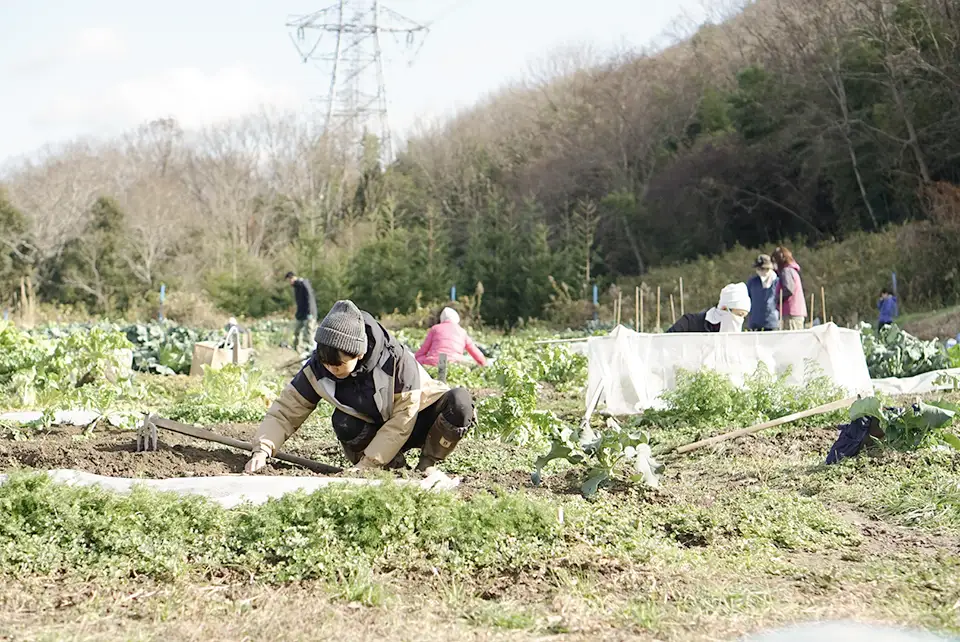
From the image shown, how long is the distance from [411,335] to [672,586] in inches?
758

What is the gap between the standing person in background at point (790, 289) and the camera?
11867 mm

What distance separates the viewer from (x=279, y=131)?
182 ft

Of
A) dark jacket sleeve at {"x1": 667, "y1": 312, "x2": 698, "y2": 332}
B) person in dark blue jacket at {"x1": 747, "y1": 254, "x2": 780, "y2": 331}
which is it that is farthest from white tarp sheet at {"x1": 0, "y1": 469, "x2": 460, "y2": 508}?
person in dark blue jacket at {"x1": 747, "y1": 254, "x2": 780, "y2": 331}

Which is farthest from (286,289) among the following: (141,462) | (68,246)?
(141,462)

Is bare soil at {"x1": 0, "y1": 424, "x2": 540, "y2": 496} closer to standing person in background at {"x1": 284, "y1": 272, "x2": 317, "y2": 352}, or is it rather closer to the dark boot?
the dark boot

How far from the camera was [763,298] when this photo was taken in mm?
10922

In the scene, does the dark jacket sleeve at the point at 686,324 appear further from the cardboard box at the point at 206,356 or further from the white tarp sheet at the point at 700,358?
the cardboard box at the point at 206,356

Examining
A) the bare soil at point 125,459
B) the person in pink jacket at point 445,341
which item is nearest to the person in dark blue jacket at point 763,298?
the person in pink jacket at point 445,341

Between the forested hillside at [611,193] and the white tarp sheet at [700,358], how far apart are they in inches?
630

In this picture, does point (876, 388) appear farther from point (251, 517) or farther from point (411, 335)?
point (411, 335)

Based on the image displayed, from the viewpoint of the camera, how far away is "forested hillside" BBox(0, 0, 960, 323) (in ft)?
95.4

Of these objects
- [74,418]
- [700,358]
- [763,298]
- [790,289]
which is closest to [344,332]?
[74,418]

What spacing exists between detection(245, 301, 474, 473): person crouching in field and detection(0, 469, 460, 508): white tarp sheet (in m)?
0.44

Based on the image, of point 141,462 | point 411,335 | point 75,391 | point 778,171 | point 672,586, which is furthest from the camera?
point 778,171
